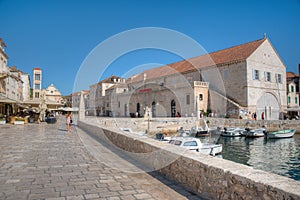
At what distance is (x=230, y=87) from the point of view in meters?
33.2

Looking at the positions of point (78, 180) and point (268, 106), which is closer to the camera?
point (78, 180)

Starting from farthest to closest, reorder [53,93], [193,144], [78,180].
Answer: [53,93] < [193,144] < [78,180]

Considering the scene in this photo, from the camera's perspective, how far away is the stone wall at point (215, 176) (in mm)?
2418

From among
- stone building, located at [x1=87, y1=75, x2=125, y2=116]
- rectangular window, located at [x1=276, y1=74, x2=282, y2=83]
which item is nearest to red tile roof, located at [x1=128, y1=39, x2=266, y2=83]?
rectangular window, located at [x1=276, y1=74, x2=282, y2=83]

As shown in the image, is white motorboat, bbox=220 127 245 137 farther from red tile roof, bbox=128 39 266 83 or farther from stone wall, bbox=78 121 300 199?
stone wall, bbox=78 121 300 199

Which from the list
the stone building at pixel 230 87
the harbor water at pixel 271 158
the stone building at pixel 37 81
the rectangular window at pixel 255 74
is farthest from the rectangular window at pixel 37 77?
the harbor water at pixel 271 158

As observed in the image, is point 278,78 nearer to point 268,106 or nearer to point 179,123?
point 268,106

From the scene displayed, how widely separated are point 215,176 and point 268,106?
34.6 meters

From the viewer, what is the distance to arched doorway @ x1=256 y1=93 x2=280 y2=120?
32.3 metres

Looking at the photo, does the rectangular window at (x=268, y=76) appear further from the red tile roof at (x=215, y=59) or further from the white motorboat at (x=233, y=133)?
the white motorboat at (x=233, y=133)

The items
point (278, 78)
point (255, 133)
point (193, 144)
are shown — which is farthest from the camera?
point (278, 78)

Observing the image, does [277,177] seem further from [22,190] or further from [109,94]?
Result: [109,94]

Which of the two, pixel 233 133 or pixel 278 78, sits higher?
pixel 278 78

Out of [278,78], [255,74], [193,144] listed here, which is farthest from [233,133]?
[278,78]
